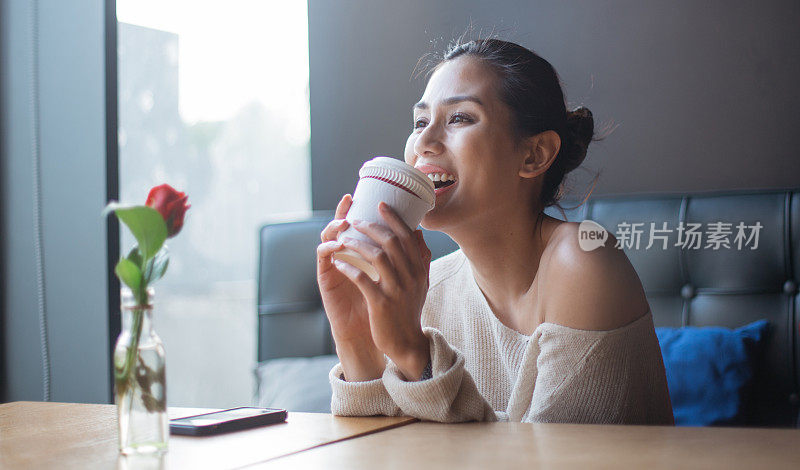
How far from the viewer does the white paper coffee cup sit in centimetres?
92

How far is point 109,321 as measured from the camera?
1965mm

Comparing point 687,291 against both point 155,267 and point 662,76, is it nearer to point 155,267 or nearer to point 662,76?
point 662,76

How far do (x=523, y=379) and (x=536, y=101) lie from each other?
52 centimetres

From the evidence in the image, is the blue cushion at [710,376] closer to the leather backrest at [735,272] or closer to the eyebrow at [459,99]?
the leather backrest at [735,272]

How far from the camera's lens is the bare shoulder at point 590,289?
1.12 meters

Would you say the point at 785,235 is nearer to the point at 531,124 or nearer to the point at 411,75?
the point at 531,124

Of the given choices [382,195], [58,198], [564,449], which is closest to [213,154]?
[58,198]

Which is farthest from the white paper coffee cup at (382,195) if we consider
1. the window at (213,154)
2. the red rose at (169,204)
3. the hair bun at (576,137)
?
the window at (213,154)

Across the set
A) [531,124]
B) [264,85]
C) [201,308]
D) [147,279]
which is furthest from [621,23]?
[201,308]

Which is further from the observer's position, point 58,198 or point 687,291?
point 58,198

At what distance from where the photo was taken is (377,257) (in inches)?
35.0

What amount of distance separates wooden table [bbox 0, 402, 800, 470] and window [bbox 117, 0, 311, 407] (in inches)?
80.9

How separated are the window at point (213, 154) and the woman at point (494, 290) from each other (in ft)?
4.85

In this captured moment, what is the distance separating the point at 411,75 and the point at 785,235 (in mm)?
1191
